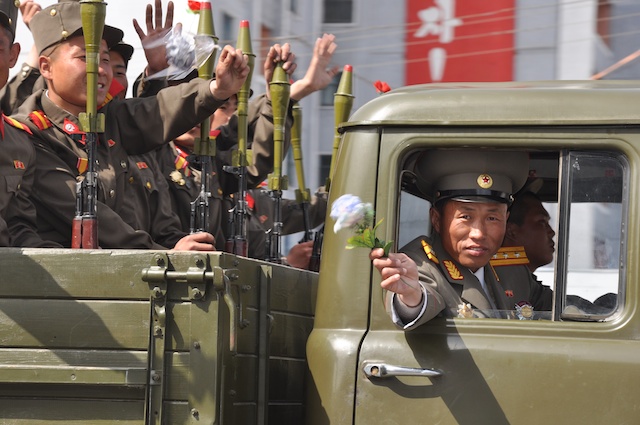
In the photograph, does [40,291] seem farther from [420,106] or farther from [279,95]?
[279,95]

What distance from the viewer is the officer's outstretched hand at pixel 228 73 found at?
4121 millimetres

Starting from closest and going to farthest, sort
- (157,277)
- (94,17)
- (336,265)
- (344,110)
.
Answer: (157,277)
(336,265)
(94,17)
(344,110)

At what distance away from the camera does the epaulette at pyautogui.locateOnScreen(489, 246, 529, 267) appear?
11.7 feet

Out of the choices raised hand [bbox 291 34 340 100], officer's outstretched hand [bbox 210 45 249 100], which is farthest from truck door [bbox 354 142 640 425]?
raised hand [bbox 291 34 340 100]

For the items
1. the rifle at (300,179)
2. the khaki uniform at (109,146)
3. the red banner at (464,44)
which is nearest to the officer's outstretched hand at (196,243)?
the khaki uniform at (109,146)

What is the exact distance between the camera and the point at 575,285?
310 cm

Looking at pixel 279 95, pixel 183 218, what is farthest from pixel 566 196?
pixel 183 218

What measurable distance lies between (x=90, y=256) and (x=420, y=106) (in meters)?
1.01

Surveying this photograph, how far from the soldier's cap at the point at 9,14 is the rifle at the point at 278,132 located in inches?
47.3

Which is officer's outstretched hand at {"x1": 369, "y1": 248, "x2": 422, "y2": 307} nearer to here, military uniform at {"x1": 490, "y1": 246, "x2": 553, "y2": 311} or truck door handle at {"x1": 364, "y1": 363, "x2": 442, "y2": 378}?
truck door handle at {"x1": 364, "y1": 363, "x2": 442, "y2": 378}

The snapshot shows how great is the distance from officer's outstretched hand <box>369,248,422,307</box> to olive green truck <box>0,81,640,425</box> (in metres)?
0.15

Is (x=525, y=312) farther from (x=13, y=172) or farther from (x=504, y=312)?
(x=13, y=172)

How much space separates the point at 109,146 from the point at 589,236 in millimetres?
2046

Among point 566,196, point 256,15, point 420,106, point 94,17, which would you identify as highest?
point 256,15
